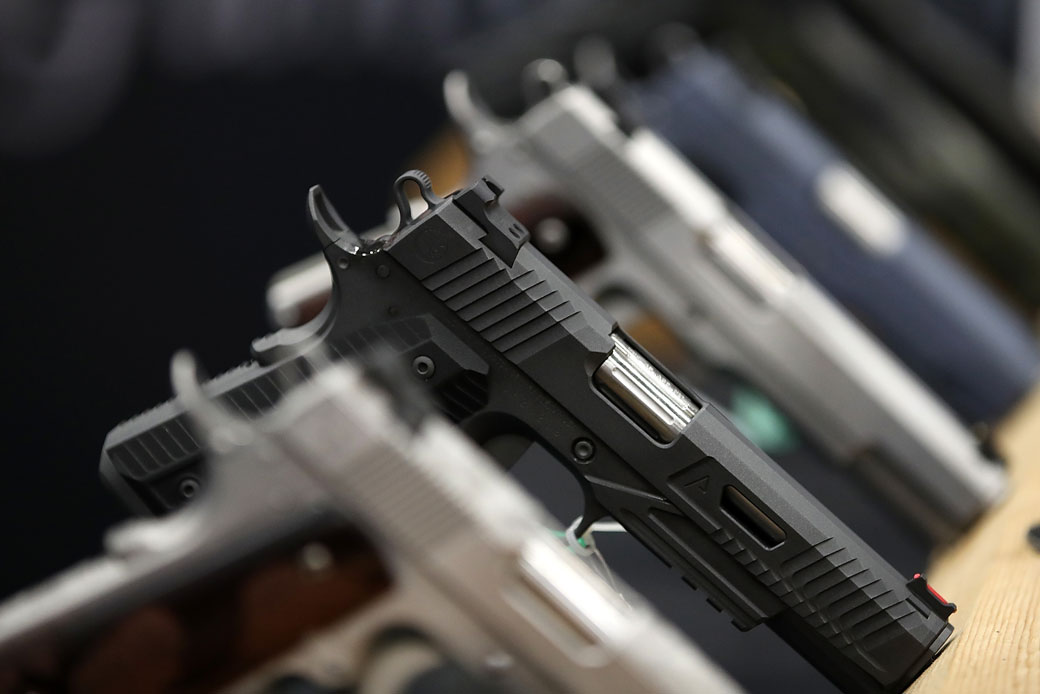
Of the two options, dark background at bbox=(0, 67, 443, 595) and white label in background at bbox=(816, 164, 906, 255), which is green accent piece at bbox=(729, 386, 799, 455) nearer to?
white label in background at bbox=(816, 164, 906, 255)

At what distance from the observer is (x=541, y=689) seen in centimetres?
85

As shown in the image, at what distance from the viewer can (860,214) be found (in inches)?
74.2

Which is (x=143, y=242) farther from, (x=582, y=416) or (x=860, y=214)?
(x=582, y=416)

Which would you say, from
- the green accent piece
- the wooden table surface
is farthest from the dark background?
the wooden table surface

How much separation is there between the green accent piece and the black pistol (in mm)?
596

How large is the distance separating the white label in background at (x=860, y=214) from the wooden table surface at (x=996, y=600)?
48 cm

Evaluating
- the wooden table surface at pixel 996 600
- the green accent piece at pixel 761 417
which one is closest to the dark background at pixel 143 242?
the green accent piece at pixel 761 417

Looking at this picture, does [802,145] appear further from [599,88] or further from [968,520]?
[968,520]

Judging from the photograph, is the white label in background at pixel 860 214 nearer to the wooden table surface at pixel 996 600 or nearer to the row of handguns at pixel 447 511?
the wooden table surface at pixel 996 600

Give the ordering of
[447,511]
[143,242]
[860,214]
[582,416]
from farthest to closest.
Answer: [143,242] → [860,214] → [582,416] → [447,511]

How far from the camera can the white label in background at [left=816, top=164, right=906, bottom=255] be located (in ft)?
6.12

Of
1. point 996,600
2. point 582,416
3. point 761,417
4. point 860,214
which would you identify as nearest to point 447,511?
point 582,416

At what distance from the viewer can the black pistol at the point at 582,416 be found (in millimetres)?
930

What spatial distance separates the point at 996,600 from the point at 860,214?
1038 mm
